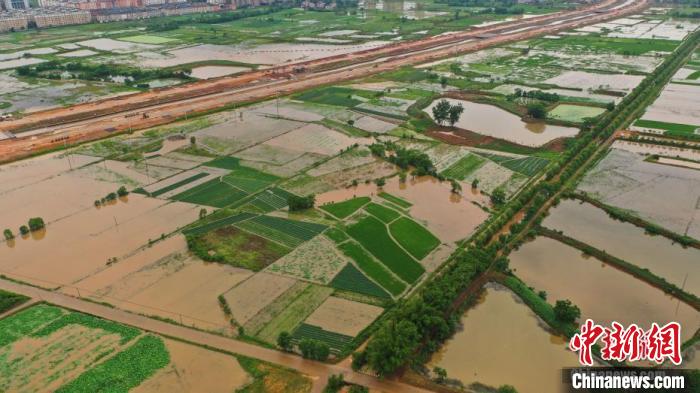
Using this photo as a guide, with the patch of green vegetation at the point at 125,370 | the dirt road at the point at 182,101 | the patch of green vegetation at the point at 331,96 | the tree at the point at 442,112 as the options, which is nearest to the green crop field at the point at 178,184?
the dirt road at the point at 182,101

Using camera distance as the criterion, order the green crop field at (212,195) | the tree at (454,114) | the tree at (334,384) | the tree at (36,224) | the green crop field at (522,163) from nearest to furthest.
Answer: the tree at (334,384) < the tree at (36,224) < the green crop field at (212,195) < the green crop field at (522,163) < the tree at (454,114)

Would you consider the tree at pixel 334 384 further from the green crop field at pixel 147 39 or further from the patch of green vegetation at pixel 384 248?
the green crop field at pixel 147 39

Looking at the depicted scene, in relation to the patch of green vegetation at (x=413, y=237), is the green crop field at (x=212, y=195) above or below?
above

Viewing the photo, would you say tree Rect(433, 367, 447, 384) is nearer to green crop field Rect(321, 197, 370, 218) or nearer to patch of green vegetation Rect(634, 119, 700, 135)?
green crop field Rect(321, 197, 370, 218)

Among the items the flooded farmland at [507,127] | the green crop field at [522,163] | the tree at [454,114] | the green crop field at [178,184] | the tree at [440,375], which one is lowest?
the tree at [440,375]

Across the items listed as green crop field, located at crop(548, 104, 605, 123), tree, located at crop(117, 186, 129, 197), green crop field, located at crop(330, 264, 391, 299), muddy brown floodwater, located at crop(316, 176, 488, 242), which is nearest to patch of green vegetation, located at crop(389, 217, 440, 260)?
muddy brown floodwater, located at crop(316, 176, 488, 242)

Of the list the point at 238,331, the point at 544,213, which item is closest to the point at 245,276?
the point at 238,331

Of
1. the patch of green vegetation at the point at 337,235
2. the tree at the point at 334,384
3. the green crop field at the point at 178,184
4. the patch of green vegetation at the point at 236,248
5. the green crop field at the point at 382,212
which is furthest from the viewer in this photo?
the green crop field at the point at 178,184
